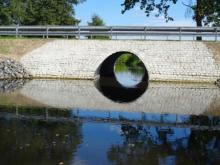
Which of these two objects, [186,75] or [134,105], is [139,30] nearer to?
[186,75]

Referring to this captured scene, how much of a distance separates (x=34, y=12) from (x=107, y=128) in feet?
176

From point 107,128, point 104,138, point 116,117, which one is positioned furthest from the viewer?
point 116,117

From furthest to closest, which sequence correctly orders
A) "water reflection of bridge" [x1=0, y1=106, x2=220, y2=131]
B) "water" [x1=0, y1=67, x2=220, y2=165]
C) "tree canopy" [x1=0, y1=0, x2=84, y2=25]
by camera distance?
"tree canopy" [x1=0, y1=0, x2=84, y2=25] → "water reflection of bridge" [x1=0, y1=106, x2=220, y2=131] → "water" [x1=0, y1=67, x2=220, y2=165]

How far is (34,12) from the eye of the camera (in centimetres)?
6706

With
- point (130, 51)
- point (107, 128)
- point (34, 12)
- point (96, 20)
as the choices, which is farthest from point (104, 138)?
point (96, 20)

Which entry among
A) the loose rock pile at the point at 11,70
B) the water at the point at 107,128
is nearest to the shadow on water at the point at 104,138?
the water at the point at 107,128

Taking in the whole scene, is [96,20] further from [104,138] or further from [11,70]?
[104,138]

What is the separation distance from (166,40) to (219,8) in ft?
38.1

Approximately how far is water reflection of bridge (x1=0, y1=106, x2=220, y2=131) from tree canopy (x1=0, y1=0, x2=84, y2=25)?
46.8 m

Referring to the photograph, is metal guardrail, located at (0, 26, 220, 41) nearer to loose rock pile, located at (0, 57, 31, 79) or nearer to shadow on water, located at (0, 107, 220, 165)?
loose rock pile, located at (0, 57, 31, 79)

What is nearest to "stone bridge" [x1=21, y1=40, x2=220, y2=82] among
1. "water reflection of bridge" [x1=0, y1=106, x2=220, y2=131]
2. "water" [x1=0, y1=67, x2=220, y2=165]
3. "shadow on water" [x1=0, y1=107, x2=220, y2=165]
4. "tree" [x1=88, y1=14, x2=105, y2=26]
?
"water" [x1=0, y1=67, x2=220, y2=165]

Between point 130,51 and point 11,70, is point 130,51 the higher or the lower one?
the higher one

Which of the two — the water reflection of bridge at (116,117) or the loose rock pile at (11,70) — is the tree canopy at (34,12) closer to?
the loose rock pile at (11,70)

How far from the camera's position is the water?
11.9 metres
